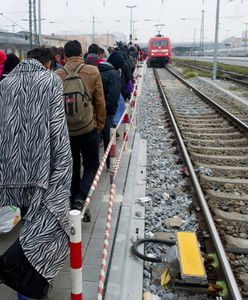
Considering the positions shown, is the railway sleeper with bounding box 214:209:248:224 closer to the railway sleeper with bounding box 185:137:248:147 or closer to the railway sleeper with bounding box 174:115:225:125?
the railway sleeper with bounding box 185:137:248:147

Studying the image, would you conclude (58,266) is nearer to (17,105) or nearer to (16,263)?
(16,263)

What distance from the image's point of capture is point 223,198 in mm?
5844

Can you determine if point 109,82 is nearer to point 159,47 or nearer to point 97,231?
point 97,231

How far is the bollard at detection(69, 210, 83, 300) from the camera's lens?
A: 229 centimetres

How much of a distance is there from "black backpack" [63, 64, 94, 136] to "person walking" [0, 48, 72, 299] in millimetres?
1250

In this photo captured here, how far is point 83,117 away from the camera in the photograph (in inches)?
156

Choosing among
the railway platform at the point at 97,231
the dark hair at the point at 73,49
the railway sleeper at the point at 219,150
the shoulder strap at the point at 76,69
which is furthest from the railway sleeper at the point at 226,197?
the dark hair at the point at 73,49

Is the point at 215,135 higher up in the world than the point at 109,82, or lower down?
lower down

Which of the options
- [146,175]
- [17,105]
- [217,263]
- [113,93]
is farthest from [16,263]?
[146,175]

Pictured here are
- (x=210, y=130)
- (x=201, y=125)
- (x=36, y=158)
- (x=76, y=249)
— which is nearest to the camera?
(x=76, y=249)

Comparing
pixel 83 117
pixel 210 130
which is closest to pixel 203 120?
pixel 210 130

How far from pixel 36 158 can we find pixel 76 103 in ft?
4.74

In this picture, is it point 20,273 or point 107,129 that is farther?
→ point 107,129

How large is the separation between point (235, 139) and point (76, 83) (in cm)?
632
